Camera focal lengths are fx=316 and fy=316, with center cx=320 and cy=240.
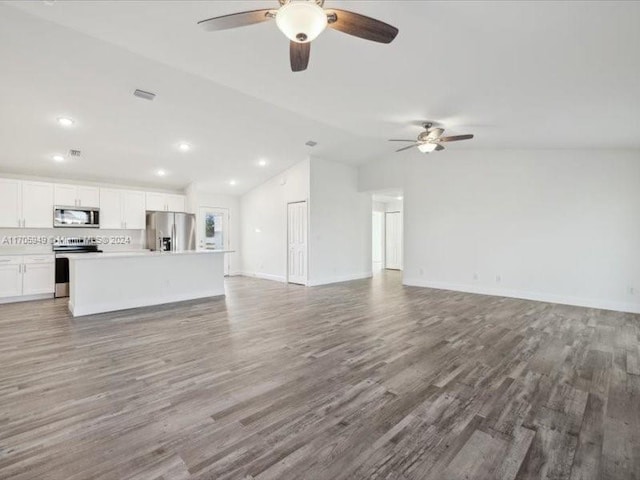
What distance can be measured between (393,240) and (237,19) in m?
9.94

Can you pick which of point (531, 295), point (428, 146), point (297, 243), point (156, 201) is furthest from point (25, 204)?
point (531, 295)

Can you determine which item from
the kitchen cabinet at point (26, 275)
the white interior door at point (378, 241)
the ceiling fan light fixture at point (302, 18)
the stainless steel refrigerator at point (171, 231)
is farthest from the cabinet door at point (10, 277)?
the white interior door at point (378, 241)

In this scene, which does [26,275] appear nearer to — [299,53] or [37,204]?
[37,204]

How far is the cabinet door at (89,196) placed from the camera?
22.3 feet

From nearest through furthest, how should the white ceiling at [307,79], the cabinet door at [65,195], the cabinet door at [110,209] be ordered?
the white ceiling at [307,79]
the cabinet door at [65,195]
the cabinet door at [110,209]

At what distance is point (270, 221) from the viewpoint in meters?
8.78

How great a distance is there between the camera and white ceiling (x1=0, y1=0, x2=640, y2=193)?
251 centimetres

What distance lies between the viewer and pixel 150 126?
5.23m

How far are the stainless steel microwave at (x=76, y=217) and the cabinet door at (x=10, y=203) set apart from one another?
0.56 meters

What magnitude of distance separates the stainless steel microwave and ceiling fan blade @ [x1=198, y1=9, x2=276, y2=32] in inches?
252

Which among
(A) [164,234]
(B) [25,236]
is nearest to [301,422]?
(A) [164,234]

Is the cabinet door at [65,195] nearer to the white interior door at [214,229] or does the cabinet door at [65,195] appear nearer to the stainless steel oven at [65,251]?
the stainless steel oven at [65,251]

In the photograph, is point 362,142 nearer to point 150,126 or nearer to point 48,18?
point 150,126

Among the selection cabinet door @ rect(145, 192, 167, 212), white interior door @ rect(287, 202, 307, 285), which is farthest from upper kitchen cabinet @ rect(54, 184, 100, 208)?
white interior door @ rect(287, 202, 307, 285)
